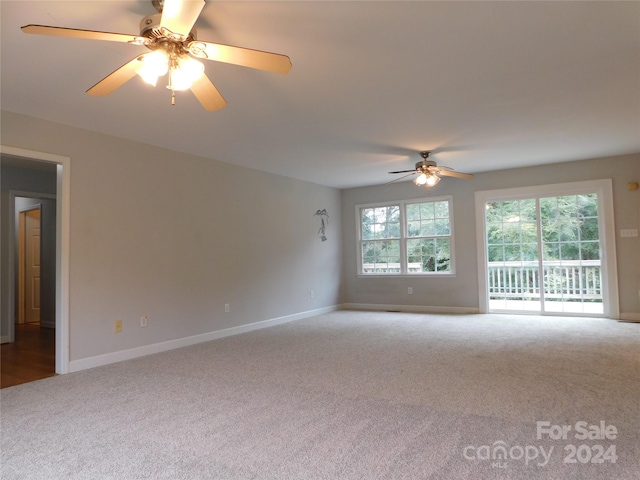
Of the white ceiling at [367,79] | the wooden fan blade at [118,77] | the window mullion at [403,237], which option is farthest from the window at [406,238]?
the wooden fan blade at [118,77]

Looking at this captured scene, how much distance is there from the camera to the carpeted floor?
188cm

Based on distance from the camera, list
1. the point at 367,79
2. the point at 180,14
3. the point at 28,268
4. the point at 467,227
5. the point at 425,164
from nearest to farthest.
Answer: the point at 180,14 → the point at 367,79 → the point at 425,164 → the point at 467,227 → the point at 28,268

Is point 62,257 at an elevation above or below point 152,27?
below

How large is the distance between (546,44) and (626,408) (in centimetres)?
233

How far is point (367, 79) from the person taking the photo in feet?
9.62

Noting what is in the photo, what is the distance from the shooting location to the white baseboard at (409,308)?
6.54m

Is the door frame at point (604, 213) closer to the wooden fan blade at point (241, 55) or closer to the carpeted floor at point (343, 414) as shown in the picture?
the carpeted floor at point (343, 414)

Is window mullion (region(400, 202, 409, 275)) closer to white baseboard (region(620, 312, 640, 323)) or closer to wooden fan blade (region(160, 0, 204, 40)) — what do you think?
white baseboard (region(620, 312, 640, 323))

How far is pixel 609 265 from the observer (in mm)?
5551

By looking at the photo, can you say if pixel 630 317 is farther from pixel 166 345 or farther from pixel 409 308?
pixel 166 345

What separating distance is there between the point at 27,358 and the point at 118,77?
11.8 feet

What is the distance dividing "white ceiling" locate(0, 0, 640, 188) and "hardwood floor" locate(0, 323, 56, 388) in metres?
2.33

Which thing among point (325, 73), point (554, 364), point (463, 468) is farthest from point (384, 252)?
point (463, 468)

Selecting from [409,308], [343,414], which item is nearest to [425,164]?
[409,308]
